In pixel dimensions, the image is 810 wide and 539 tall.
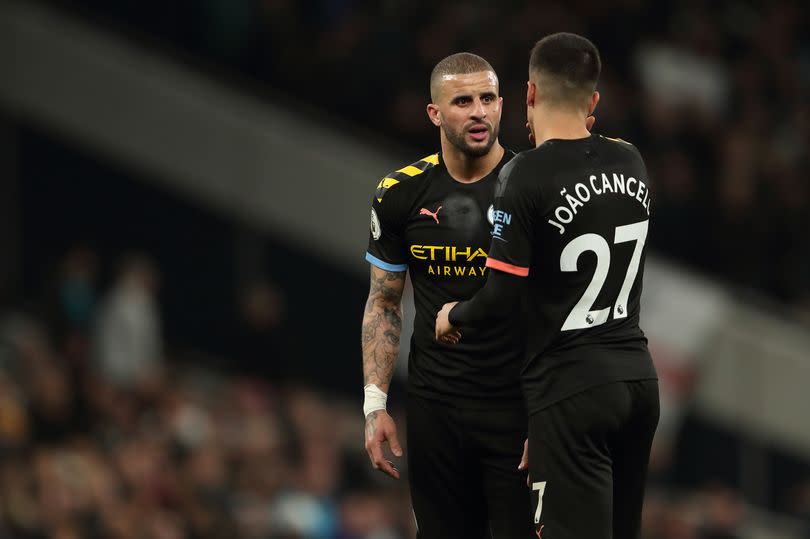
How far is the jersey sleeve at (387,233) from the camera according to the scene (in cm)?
638

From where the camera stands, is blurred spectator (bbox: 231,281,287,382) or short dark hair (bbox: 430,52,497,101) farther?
blurred spectator (bbox: 231,281,287,382)

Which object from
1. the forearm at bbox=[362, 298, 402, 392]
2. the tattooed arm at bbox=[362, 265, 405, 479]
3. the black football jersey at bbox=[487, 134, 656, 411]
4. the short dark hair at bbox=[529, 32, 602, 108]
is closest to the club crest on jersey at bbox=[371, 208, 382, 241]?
the tattooed arm at bbox=[362, 265, 405, 479]

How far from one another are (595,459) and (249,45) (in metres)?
11.9

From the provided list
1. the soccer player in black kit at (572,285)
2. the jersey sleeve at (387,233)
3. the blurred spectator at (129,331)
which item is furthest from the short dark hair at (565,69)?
the blurred spectator at (129,331)

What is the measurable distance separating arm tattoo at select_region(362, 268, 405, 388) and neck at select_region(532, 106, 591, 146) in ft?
3.48

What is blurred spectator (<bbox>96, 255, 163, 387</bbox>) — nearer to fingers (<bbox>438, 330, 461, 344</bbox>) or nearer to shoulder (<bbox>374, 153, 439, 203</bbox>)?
shoulder (<bbox>374, 153, 439, 203</bbox>)

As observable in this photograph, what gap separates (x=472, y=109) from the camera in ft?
20.3

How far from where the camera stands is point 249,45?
17.0 metres

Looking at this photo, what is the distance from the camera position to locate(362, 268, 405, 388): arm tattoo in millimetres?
6539

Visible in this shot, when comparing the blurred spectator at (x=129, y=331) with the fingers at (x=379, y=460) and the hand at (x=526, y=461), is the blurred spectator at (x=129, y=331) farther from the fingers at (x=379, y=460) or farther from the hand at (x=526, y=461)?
the hand at (x=526, y=461)

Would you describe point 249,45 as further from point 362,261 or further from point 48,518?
point 48,518

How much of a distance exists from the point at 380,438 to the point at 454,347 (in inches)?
18.3

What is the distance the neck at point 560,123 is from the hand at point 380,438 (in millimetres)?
1359

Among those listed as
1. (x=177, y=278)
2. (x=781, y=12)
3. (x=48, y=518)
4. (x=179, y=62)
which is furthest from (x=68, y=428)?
(x=781, y=12)
